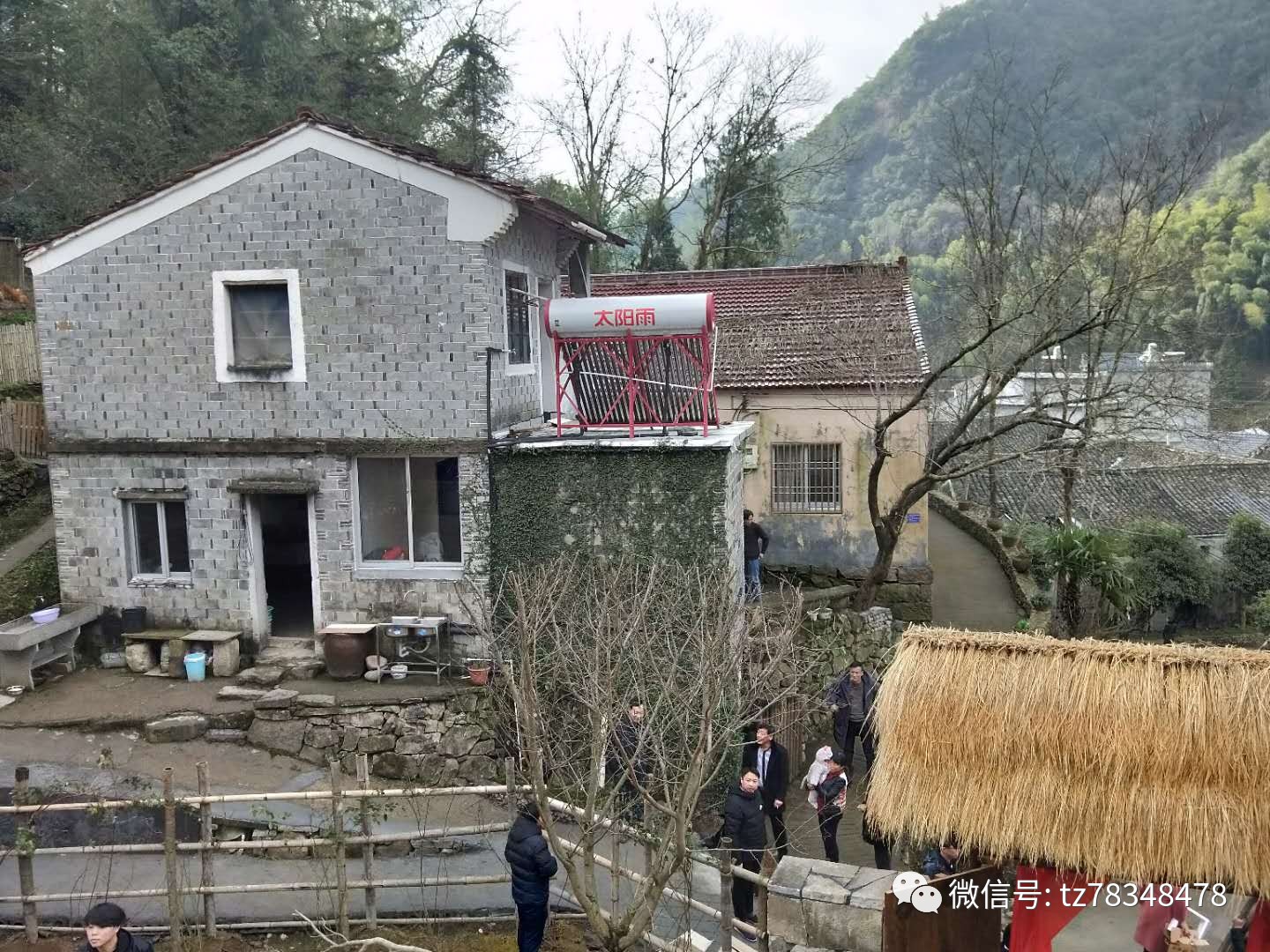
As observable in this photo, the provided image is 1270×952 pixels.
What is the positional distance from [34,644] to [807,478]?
1375 cm

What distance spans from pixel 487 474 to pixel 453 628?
87.3 inches

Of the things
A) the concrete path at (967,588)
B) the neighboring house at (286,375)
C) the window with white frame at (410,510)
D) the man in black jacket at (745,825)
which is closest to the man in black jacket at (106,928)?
the man in black jacket at (745,825)

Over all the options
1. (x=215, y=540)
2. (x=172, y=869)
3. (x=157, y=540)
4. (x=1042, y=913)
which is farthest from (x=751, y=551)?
(x=172, y=869)

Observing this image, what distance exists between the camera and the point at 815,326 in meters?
20.4

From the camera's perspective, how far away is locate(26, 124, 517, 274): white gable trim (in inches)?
495

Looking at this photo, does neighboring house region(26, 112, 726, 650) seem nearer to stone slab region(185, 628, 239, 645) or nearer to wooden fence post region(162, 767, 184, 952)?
stone slab region(185, 628, 239, 645)

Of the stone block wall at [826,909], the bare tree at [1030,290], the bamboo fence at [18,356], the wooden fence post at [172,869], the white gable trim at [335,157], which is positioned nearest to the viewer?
the stone block wall at [826,909]

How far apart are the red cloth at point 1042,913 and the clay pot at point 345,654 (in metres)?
A: 9.28

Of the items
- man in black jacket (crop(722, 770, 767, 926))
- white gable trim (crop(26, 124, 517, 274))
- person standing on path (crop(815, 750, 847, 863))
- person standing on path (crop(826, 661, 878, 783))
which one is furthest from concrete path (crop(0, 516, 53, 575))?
person standing on path (crop(815, 750, 847, 863))

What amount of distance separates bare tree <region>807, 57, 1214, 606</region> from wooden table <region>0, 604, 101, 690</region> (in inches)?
502

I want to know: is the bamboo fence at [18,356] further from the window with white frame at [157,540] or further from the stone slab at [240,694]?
the stone slab at [240,694]

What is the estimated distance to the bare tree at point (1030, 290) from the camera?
53.0ft

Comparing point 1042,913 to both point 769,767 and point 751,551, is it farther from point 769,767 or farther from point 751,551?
point 751,551

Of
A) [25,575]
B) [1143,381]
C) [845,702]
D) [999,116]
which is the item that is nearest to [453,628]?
[845,702]
